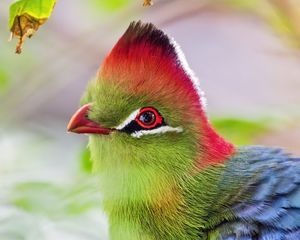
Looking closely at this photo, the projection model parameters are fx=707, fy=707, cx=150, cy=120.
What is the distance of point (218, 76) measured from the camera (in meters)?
5.51

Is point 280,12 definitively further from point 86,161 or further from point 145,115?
point 86,161

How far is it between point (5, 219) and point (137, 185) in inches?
22.2

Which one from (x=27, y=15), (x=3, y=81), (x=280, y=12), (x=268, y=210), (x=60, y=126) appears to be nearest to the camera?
(x=27, y=15)

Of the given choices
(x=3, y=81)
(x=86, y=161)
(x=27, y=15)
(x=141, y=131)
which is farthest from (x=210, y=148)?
(x=27, y=15)

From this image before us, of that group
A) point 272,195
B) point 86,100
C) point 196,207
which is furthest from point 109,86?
point 272,195

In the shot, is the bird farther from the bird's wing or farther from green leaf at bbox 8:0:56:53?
green leaf at bbox 8:0:56:53

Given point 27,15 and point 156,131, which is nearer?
point 27,15

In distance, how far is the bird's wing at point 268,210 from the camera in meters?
2.41

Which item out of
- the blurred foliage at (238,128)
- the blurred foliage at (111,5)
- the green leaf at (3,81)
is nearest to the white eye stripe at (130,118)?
the blurred foliage at (238,128)

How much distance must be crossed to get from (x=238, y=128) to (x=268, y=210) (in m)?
0.40

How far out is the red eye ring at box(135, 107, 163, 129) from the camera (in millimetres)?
2500

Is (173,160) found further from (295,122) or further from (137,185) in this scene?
(295,122)

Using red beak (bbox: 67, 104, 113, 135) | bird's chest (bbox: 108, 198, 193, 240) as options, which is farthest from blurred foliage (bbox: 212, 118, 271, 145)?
red beak (bbox: 67, 104, 113, 135)

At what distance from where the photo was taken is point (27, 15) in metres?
2.04
